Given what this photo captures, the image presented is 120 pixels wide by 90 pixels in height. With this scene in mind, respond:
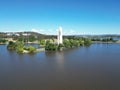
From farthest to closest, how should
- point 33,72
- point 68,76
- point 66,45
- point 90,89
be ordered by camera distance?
point 66,45
point 33,72
point 68,76
point 90,89

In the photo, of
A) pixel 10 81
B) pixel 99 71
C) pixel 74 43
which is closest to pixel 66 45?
pixel 74 43

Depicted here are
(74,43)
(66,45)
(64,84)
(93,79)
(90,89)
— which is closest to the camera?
(90,89)

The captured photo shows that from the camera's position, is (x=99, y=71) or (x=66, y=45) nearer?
(x=99, y=71)

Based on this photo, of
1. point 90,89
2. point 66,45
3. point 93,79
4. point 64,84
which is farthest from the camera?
point 66,45

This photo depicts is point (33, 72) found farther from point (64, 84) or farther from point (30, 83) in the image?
point (64, 84)

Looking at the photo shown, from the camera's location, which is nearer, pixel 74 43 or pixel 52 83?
pixel 52 83

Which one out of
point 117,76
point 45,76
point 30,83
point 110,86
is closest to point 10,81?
point 30,83

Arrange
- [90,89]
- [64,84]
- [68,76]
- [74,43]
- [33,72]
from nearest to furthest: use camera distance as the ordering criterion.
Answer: [90,89], [64,84], [68,76], [33,72], [74,43]

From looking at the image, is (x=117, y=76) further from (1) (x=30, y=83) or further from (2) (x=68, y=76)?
(1) (x=30, y=83)
